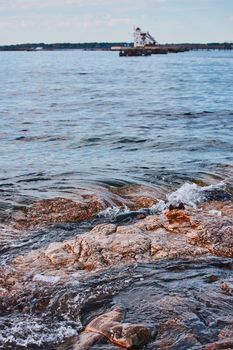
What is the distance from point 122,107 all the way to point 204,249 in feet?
65.7

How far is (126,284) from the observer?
652 cm

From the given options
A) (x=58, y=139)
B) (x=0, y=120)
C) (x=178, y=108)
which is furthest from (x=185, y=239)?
(x=178, y=108)

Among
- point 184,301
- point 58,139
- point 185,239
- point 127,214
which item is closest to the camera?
point 184,301

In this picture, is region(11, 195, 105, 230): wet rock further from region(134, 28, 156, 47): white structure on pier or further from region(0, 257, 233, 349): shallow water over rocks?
region(134, 28, 156, 47): white structure on pier

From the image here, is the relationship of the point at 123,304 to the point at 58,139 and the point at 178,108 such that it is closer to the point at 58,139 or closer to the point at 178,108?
the point at 58,139

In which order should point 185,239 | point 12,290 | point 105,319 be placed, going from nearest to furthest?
1. point 105,319
2. point 12,290
3. point 185,239

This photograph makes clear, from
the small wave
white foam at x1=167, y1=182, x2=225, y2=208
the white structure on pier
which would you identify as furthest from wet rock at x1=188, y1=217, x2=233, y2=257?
the white structure on pier

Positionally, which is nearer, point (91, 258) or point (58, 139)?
point (91, 258)

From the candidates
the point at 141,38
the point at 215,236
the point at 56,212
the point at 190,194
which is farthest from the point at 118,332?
the point at 141,38

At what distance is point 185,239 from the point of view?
7.79m

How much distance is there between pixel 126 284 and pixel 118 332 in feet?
4.38

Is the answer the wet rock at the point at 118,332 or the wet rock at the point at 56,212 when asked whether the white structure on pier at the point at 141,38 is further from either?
the wet rock at the point at 118,332

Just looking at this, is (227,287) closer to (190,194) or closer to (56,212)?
(56,212)

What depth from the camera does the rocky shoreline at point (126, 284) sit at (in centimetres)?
528
